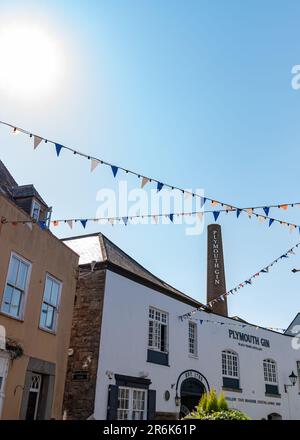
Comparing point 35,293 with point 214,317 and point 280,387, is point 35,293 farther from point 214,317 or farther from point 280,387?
point 280,387

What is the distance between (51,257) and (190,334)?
9.07m

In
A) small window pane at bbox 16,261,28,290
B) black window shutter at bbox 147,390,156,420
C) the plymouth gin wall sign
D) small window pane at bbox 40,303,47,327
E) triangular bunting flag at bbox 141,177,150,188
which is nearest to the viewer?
triangular bunting flag at bbox 141,177,150,188

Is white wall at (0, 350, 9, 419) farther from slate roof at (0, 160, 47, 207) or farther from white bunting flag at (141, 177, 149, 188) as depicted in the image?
white bunting flag at (141, 177, 149, 188)

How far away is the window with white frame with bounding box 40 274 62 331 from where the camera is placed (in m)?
12.0

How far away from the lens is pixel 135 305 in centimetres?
1590

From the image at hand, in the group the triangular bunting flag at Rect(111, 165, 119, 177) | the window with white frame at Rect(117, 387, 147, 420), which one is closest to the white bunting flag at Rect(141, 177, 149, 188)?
the triangular bunting flag at Rect(111, 165, 119, 177)

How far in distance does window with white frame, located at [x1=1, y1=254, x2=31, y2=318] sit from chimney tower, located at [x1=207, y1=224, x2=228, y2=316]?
16.9m

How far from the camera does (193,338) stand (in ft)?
62.7

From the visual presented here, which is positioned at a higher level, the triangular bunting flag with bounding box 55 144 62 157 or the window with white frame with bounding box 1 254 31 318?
the triangular bunting flag with bounding box 55 144 62 157

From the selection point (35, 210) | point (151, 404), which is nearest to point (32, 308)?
point (35, 210)

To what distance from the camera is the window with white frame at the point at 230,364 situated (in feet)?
66.6

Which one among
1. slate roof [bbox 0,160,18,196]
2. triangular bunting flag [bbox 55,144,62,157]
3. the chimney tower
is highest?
the chimney tower

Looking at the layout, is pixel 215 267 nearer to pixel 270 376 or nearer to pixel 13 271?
pixel 270 376
